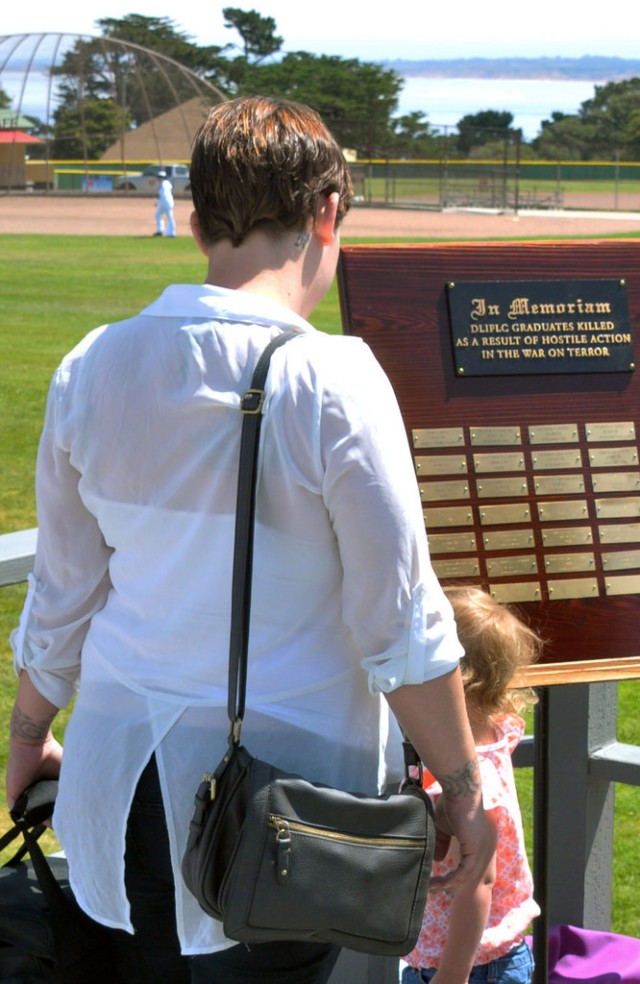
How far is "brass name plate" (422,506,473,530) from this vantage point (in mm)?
2748

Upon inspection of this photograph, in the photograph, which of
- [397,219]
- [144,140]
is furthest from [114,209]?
[144,140]

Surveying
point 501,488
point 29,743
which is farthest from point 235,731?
point 501,488

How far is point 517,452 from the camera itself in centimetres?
280

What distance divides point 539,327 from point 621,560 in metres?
0.53

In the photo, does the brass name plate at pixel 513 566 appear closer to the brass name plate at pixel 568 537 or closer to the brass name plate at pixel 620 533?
the brass name plate at pixel 568 537

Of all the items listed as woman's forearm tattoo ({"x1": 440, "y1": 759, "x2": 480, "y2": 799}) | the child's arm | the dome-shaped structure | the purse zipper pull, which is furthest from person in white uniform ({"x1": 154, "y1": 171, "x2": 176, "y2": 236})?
the purse zipper pull

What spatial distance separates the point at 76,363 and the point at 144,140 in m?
69.8

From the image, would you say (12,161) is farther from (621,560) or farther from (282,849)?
(282,849)

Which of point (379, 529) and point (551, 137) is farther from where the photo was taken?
point (551, 137)

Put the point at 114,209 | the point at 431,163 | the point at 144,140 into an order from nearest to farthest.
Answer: the point at 114,209 → the point at 431,163 → the point at 144,140

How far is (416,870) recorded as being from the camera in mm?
1990

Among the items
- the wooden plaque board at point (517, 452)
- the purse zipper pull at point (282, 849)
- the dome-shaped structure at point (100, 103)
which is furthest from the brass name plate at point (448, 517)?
the dome-shaped structure at point (100, 103)

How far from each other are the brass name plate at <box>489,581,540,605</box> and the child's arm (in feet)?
1.53

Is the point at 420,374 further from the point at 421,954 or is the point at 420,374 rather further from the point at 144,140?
the point at 144,140
